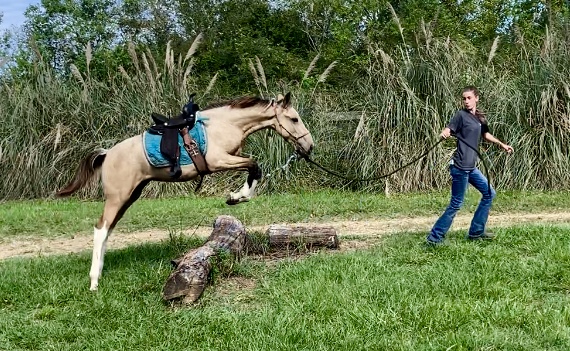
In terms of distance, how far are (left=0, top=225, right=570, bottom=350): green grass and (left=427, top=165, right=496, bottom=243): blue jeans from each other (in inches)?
9.8

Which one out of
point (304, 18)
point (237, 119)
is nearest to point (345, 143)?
point (237, 119)

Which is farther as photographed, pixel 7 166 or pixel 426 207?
pixel 7 166

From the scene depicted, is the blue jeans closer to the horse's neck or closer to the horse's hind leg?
the horse's neck

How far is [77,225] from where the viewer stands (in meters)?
9.88

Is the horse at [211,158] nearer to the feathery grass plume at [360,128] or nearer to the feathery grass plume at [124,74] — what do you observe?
the feathery grass plume at [360,128]

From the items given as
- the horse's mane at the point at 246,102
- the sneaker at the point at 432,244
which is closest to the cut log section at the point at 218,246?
the sneaker at the point at 432,244

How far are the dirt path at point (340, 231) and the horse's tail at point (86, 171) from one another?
1905 mm

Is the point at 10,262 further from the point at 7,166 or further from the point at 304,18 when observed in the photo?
the point at 304,18

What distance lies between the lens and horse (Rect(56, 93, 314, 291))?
614 centimetres

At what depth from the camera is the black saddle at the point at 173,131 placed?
6020 mm

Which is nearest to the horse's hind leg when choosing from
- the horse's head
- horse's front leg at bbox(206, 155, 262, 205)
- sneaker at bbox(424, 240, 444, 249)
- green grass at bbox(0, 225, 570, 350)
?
green grass at bbox(0, 225, 570, 350)

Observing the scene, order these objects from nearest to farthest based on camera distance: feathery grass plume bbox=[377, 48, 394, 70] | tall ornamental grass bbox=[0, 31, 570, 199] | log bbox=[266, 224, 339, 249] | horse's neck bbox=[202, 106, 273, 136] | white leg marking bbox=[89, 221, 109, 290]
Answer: white leg marking bbox=[89, 221, 109, 290] → horse's neck bbox=[202, 106, 273, 136] → log bbox=[266, 224, 339, 249] → tall ornamental grass bbox=[0, 31, 570, 199] → feathery grass plume bbox=[377, 48, 394, 70]

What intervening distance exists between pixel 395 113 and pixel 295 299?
842 cm

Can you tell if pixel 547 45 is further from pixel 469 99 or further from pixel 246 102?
pixel 246 102
